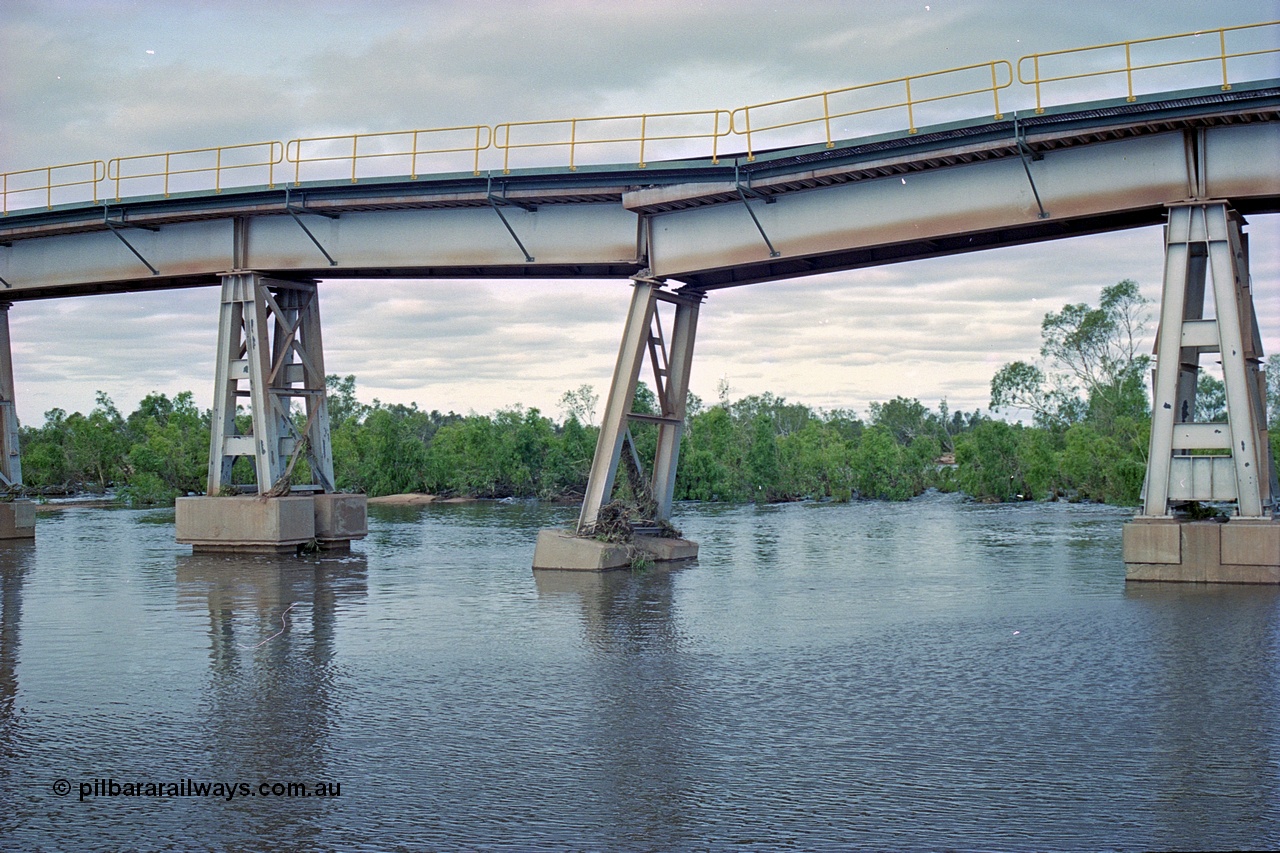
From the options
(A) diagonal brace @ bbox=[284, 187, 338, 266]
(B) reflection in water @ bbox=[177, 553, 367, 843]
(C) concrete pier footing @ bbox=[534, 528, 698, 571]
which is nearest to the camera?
(B) reflection in water @ bbox=[177, 553, 367, 843]

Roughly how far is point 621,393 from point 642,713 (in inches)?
581

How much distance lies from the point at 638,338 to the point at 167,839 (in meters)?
18.9

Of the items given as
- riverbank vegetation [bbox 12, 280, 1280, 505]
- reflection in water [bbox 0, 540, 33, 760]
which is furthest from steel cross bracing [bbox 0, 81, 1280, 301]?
riverbank vegetation [bbox 12, 280, 1280, 505]

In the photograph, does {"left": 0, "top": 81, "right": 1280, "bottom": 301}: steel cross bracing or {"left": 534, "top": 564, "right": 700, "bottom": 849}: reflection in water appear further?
{"left": 0, "top": 81, "right": 1280, "bottom": 301}: steel cross bracing

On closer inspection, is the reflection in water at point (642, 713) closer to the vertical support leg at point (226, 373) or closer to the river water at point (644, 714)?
the river water at point (644, 714)

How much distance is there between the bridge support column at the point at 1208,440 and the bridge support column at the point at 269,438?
1998 centimetres

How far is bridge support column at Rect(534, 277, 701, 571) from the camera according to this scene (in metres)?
26.0

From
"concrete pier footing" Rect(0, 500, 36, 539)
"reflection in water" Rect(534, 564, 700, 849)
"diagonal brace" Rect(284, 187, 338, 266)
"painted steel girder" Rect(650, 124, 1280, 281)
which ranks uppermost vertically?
"diagonal brace" Rect(284, 187, 338, 266)

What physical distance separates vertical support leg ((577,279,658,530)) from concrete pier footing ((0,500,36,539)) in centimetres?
2051

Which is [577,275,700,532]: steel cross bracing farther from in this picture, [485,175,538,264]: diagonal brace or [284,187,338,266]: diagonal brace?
[284,187,338,266]: diagonal brace

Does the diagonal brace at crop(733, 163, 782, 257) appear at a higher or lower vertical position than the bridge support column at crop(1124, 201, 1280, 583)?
higher

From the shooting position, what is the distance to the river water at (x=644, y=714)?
27.5 ft

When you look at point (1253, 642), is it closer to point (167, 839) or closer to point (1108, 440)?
point (167, 839)

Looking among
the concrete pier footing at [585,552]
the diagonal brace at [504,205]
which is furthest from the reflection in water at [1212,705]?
the diagonal brace at [504,205]
